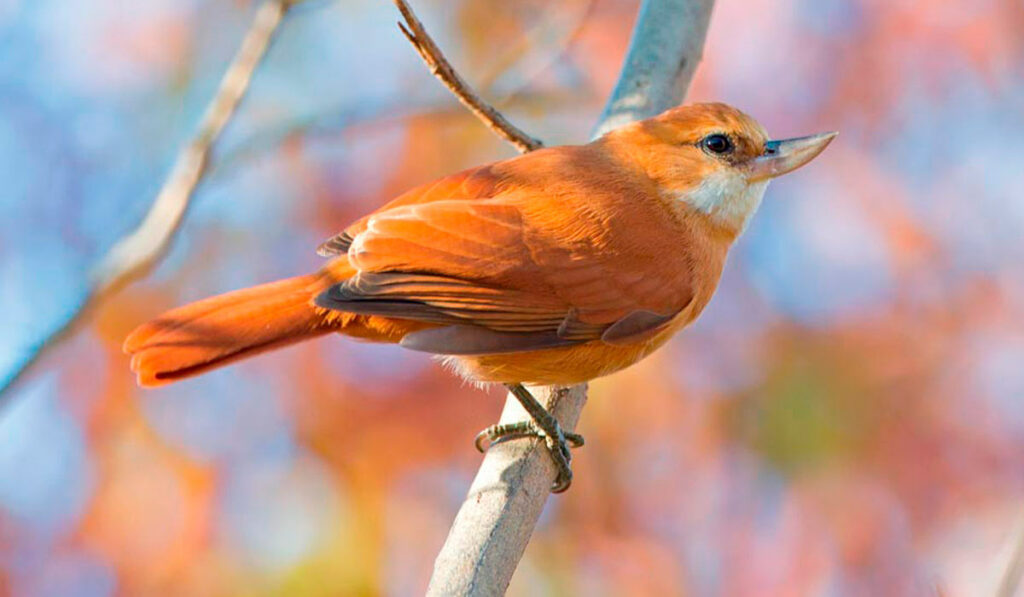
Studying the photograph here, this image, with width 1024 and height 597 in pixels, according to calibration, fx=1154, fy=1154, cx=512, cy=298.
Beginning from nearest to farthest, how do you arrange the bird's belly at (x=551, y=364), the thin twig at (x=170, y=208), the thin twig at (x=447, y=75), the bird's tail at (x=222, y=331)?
the thin twig at (x=170, y=208) < the bird's tail at (x=222, y=331) < the thin twig at (x=447, y=75) < the bird's belly at (x=551, y=364)

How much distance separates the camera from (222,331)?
284 centimetres

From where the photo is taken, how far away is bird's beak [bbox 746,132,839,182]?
3422mm

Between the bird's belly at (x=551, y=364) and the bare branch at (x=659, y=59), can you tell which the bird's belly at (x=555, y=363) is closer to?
the bird's belly at (x=551, y=364)

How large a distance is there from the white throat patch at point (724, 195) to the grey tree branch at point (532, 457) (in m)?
0.34

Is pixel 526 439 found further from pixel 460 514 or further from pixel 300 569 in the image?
pixel 300 569

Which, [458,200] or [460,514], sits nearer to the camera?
[460,514]

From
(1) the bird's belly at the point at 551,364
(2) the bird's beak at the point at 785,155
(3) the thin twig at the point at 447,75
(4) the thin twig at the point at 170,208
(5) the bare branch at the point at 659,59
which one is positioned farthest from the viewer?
(5) the bare branch at the point at 659,59

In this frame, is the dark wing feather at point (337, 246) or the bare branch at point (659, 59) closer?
the dark wing feather at point (337, 246)

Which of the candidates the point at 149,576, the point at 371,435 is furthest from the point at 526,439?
the point at 149,576

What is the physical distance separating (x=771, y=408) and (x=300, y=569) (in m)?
1.77

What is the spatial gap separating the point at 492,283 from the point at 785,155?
102 centimetres

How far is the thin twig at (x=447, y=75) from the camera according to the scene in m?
2.97

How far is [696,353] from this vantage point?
441 centimetres

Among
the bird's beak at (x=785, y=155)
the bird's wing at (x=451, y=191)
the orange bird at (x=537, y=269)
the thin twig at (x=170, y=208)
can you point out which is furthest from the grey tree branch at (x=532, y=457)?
the thin twig at (x=170, y=208)
